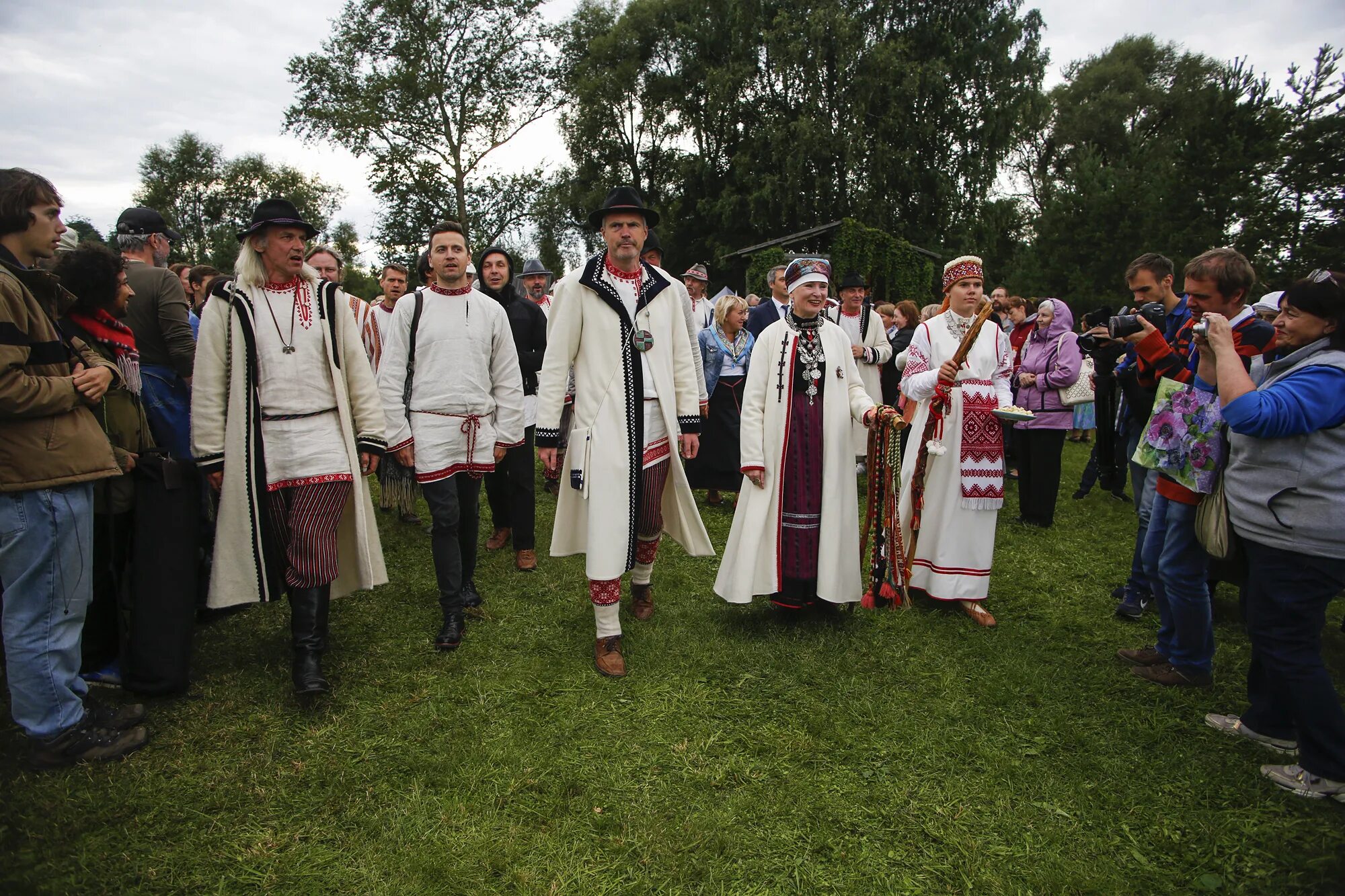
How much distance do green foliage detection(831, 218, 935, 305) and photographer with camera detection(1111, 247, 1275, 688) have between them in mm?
17457

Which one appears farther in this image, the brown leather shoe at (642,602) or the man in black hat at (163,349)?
the brown leather shoe at (642,602)

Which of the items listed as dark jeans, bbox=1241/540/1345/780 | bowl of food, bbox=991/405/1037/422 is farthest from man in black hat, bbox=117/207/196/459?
dark jeans, bbox=1241/540/1345/780

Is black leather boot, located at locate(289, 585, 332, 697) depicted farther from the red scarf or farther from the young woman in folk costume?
the young woman in folk costume

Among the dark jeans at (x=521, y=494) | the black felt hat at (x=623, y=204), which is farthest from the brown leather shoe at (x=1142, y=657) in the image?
the dark jeans at (x=521, y=494)

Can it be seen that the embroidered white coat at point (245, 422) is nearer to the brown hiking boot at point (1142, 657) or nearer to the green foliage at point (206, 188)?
the brown hiking boot at point (1142, 657)

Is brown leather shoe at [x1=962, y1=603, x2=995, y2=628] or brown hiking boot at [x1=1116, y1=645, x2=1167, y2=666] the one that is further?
brown leather shoe at [x1=962, y1=603, x2=995, y2=628]

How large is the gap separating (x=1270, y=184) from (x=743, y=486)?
62.5 ft

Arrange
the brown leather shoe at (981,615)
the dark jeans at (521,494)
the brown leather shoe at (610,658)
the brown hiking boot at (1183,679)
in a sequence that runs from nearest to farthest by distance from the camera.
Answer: the brown hiking boot at (1183,679), the brown leather shoe at (610,658), the brown leather shoe at (981,615), the dark jeans at (521,494)

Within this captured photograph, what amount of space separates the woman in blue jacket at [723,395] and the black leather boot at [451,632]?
3.56 m

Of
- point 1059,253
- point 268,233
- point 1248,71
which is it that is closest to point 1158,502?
point 268,233

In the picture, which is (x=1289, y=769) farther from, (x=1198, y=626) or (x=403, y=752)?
(x=403, y=752)

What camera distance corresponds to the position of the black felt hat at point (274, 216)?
10.8 ft

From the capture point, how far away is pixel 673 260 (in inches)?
1242

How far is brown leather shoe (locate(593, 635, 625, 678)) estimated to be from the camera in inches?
148
